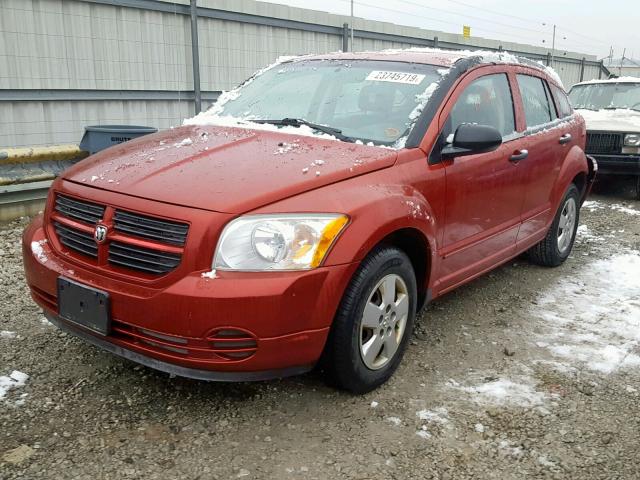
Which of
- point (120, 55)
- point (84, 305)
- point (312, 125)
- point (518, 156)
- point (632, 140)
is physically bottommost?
point (84, 305)

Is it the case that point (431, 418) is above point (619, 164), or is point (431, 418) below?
below

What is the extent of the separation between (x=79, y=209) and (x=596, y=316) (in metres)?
3.49

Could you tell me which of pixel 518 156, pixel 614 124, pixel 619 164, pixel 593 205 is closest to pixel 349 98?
pixel 518 156

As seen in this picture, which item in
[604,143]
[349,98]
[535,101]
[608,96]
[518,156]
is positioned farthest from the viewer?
[608,96]

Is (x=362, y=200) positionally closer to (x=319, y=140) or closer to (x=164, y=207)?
(x=319, y=140)

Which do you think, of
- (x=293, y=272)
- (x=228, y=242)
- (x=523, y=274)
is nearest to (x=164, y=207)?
(x=228, y=242)

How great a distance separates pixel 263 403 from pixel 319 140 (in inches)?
56.2

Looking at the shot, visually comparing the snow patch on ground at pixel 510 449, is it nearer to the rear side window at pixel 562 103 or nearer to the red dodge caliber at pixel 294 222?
the red dodge caliber at pixel 294 222

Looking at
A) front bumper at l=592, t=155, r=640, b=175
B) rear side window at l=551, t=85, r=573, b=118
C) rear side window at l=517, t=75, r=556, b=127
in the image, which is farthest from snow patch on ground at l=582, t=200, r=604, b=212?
rear side window at l=517, t=75, r=556, b=127

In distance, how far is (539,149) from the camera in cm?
455

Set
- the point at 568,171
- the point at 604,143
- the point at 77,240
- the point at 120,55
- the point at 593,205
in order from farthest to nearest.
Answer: the point at 604,143, the point at 593,205, the point at 120,55, the point at 568,171, the point at 77,240

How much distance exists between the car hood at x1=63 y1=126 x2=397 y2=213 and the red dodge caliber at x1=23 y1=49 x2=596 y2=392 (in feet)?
0.04

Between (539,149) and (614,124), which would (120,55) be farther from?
(614,124)

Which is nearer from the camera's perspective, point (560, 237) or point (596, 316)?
point (596, 316)
